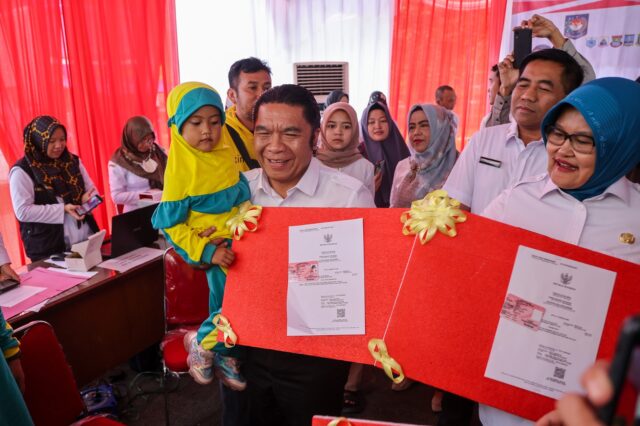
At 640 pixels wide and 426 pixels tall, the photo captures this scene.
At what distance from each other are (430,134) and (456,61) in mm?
3755

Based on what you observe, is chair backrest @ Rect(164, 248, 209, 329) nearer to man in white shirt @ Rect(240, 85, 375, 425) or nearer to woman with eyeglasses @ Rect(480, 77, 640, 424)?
man in white shirt @ Rect(240, 85, 375, 425)

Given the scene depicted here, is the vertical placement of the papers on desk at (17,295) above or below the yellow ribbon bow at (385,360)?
below

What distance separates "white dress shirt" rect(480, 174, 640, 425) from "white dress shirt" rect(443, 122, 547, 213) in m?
0.82

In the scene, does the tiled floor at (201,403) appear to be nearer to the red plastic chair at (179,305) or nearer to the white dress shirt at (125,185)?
the red plastic chair at (179,305)

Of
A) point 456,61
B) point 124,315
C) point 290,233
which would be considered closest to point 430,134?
point 290,233

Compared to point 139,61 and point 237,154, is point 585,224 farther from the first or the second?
point 139,61

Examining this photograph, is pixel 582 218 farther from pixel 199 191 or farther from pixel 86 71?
pixel 86 71

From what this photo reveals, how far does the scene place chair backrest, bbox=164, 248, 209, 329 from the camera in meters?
2.51

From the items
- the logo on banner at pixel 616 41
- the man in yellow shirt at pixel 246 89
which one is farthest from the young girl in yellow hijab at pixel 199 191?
the logo on banner at pixel 616 41

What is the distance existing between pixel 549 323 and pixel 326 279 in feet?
2.08

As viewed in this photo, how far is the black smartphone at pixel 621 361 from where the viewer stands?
0.31 metres

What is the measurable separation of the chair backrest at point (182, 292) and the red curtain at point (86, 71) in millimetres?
2684

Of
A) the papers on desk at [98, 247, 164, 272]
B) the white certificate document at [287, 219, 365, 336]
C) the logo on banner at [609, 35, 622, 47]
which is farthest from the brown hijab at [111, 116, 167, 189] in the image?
the logo on banner at [609, 35, 622, 47]

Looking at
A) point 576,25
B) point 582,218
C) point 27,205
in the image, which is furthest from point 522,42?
point 27,205
